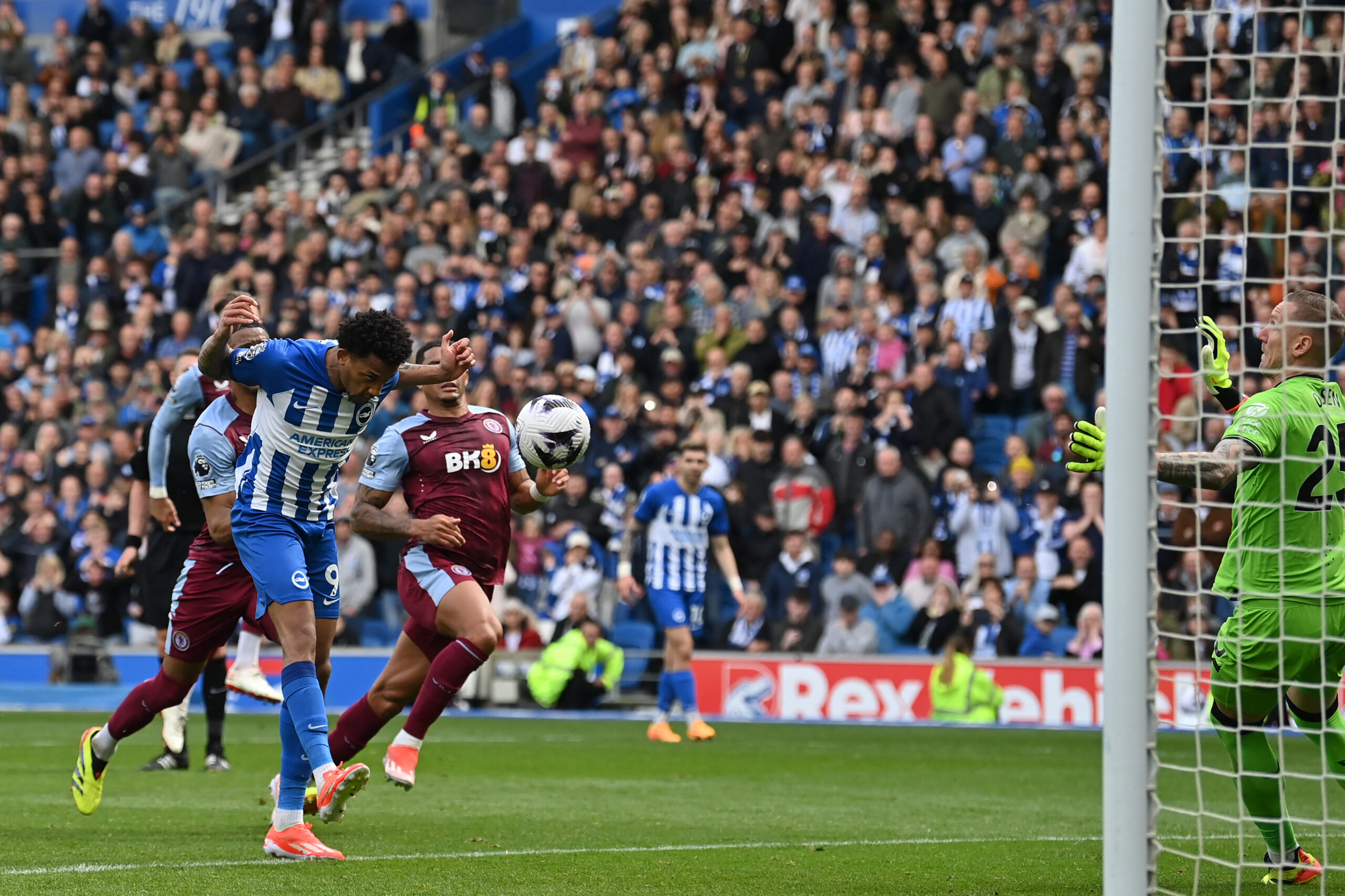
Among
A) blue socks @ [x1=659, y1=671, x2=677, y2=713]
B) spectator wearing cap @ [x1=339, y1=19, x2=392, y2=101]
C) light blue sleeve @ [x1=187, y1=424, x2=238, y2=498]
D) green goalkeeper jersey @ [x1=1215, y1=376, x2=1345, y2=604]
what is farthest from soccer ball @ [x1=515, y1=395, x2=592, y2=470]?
spectator wearing cap @ [x1=339, y1=19, x2=392, y2=101]

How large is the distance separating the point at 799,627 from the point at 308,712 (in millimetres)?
11065

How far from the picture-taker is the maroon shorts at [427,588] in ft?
29.3

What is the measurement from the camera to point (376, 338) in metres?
7.56

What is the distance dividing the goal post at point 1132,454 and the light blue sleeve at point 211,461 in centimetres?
576

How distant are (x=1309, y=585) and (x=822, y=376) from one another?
12.8 m

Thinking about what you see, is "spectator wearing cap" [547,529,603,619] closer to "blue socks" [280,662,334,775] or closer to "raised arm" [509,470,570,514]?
"raised arm" [509,470,570,514]

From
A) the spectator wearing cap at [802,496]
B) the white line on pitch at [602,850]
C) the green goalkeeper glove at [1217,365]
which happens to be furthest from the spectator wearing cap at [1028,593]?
the green goalkeeper glove at [1217,365]

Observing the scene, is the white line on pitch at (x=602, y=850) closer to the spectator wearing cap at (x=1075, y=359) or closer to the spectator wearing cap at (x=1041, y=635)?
the spectator wearing cap at (x=1041, y=635)

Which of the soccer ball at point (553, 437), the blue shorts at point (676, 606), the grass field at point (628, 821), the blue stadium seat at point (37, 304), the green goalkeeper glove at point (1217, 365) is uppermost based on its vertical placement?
the blue stadium seat at point (37, 304)

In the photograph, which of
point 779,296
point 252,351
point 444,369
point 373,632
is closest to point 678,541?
point 779,296

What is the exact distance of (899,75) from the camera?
2167 cm

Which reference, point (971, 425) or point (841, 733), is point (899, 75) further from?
point (841, 733)

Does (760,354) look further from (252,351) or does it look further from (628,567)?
(252,351)

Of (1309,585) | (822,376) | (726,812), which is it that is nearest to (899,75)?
(822,376)
